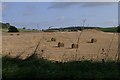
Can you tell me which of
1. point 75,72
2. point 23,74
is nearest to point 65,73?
point 75,72

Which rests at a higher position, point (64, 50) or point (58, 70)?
point (64, 50)

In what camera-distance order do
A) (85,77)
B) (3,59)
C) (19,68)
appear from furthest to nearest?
1. (3,59)
2. (19,68)
3. (85,77)

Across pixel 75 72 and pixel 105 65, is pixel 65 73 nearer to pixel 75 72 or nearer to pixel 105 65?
pixel 75 72

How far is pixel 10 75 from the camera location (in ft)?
33.0

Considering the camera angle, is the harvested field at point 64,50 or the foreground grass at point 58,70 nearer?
the foreground grass at point 58,70

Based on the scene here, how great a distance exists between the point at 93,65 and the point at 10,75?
2.23 metres

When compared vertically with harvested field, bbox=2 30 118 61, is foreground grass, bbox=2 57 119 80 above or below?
below

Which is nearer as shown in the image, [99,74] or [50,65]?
[99,74]

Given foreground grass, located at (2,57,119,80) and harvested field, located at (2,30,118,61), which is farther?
harvested field, located at (2,30,118,61)

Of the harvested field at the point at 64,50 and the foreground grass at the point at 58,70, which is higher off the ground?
the harvested field at the point at 64,50

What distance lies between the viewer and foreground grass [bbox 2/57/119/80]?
9.82 m

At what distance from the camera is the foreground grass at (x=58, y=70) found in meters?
9.82

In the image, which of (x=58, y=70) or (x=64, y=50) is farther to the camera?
(x=64, y=50)

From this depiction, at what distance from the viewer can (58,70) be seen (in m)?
10.5
